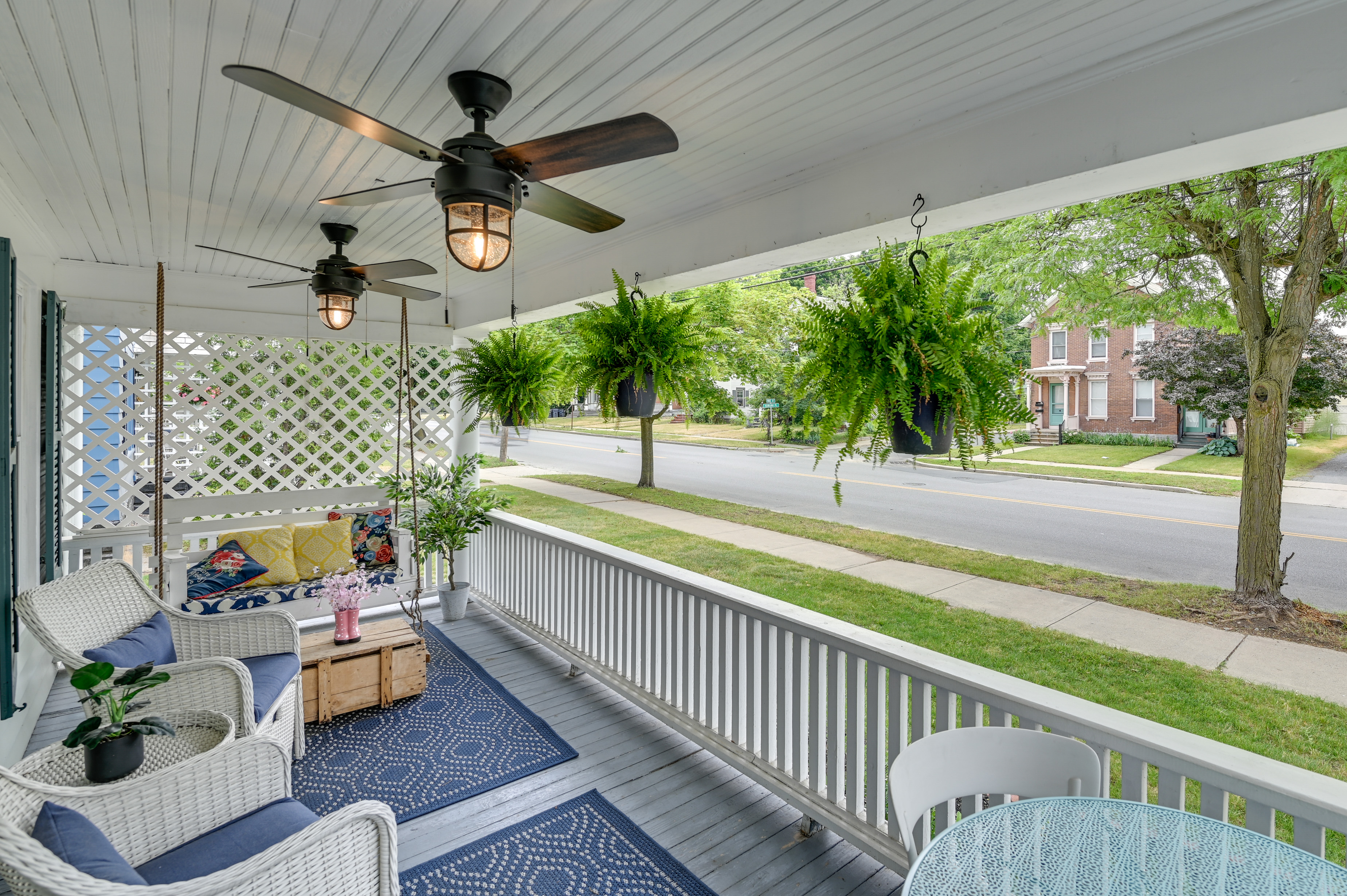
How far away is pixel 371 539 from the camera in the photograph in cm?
449

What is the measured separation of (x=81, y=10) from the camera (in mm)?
1346

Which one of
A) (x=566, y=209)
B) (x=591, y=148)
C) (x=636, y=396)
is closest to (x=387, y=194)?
(x=566, y=209)

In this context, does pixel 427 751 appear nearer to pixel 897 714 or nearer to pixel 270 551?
pixel 897 714

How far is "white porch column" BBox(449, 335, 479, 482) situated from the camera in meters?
4.94

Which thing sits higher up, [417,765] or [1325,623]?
[1325,623]

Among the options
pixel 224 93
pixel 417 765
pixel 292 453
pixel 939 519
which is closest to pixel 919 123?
pixel 224 93

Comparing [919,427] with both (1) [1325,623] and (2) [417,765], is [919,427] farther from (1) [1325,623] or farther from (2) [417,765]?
(1) [1325,623]

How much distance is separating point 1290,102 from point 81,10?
2.53 m

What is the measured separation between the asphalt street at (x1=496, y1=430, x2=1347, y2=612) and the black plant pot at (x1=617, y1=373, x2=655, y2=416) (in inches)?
32.8

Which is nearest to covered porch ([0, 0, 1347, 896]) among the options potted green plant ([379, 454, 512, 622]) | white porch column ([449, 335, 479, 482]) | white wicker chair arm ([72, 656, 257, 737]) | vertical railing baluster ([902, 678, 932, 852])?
vertical railing baluster ([902, 678, 932, 852])

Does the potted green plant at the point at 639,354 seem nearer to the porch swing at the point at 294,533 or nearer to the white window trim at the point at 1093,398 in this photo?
the porch swing at the point at 294,533

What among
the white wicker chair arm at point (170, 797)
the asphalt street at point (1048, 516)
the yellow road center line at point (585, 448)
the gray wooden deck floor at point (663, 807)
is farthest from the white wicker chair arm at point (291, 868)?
the yellow road center line at point (585, 448)

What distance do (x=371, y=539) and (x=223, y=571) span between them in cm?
89

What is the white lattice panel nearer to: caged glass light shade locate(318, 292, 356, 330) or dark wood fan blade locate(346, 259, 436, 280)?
caged glass light shade locate(318, 292, 356, 330)
